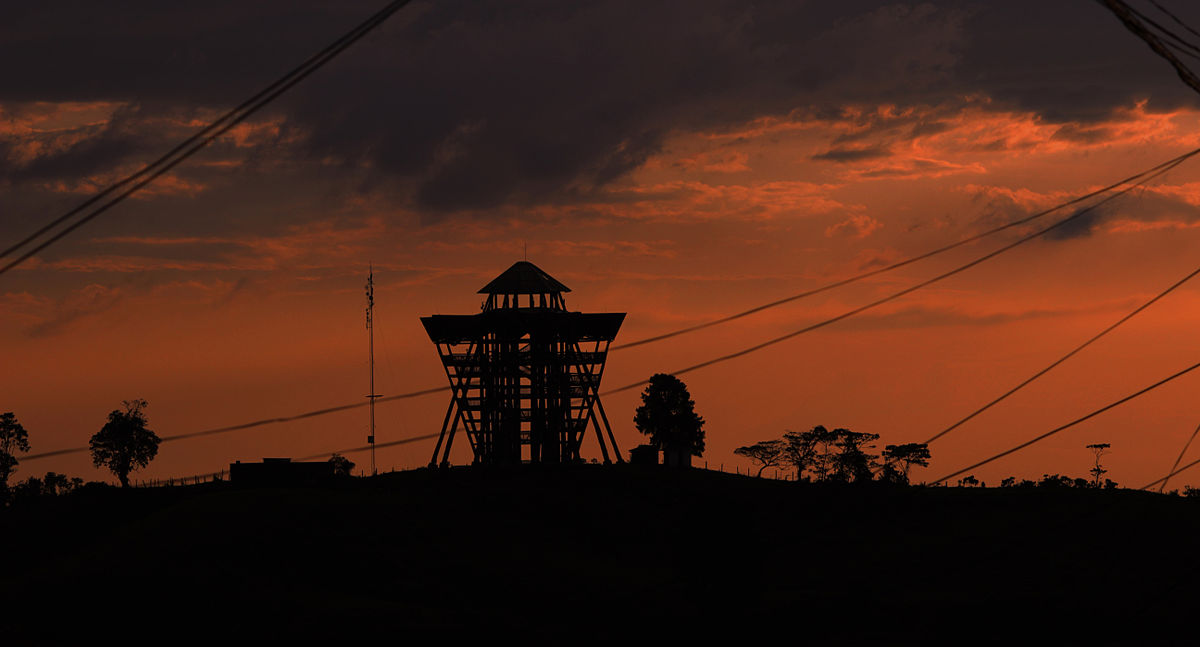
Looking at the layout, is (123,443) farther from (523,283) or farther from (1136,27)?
(1136,27)

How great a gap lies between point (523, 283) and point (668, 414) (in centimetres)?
3021

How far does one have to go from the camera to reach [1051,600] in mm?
59000

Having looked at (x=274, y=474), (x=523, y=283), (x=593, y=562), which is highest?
(x=523, y=283)

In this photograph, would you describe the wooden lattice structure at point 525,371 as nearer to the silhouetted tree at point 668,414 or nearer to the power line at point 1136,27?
the silhouetted tree at point 668,414

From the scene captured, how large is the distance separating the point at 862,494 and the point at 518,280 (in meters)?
27.9

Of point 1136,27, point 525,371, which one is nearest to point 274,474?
point 525,371

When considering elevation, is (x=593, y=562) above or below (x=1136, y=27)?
below

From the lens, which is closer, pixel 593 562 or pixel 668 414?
pixel 593 562

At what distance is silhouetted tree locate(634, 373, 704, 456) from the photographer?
118000 millimetres

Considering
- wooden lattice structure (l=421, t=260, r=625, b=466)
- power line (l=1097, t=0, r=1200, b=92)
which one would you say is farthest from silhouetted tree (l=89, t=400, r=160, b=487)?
power line (l=1097, t=0, r=1200, b=92)

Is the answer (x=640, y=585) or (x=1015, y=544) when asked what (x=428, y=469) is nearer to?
(x=640, y=585)

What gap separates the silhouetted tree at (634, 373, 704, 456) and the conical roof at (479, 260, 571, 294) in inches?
1080

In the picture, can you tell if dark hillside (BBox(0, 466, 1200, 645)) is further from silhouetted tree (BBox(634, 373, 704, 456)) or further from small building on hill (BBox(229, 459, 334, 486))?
silhouetted tree (BBox(634, 373, 704, 456))

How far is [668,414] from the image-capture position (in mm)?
118438
